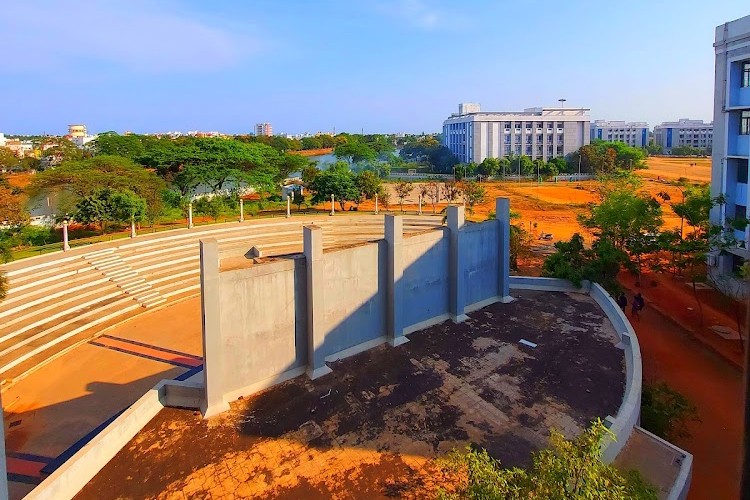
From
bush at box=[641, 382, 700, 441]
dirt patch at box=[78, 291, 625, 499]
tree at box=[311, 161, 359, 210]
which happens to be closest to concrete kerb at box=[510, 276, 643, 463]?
dirt patch at box=[78, 291, 625, 499]

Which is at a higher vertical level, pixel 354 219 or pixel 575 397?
pixel 354 219

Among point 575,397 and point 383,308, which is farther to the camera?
point 383,308

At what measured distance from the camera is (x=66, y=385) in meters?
11.7

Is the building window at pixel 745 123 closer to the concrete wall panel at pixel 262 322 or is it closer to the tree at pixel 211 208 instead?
the concrete wall panel at pixel 262 322

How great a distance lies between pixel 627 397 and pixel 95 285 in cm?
1639

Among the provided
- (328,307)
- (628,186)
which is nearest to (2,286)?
(328,307)

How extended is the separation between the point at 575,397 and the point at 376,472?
413cm

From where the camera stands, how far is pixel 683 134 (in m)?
117

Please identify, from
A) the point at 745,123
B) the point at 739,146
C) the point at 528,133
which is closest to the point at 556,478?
the point at 739,146

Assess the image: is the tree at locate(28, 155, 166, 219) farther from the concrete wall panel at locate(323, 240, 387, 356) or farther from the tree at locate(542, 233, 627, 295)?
the tree at locate(542, 233, 627, 295)

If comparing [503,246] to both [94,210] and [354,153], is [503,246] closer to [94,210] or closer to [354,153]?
[94,210]

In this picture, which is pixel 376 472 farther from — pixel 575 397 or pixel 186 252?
pixel 186 252

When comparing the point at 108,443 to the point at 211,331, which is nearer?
the point at 108,443

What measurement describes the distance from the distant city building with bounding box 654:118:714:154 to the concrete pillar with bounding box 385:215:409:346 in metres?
120
